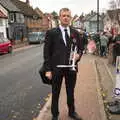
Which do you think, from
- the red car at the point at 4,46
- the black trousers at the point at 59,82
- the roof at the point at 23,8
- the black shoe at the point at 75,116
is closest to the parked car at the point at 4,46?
the red car at the point at 4,46

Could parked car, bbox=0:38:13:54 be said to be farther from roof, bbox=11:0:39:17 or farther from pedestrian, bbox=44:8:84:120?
roof, bbox=11:0:39:17

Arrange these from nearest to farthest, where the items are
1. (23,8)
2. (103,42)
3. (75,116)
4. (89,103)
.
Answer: (75,116) → (89,103) → (103,42) → (23,8)

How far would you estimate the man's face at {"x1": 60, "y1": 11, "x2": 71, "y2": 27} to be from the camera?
582cm

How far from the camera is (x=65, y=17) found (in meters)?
5.84

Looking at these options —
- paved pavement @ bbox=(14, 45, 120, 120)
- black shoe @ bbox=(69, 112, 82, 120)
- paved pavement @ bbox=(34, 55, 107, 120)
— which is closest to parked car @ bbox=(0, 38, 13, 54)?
paved pavement @ bbox=(14, 45, 120, 120)

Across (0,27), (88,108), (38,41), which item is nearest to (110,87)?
(88,108)

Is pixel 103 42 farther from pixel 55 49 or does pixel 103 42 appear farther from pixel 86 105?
pixel 55 49

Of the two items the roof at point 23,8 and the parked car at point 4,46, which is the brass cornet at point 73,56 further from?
the roof at point 23,8

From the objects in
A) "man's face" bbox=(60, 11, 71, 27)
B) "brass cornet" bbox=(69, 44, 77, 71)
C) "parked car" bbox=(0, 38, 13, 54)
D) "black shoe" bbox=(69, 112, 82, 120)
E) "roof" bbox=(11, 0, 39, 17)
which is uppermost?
"roof" bbox=(11, 0, 39, 17)

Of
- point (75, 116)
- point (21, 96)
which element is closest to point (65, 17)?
point (75, 116)

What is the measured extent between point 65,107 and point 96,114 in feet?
2.75

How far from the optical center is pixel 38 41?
53.4 meters

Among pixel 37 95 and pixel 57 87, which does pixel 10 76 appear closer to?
pixel 37 95

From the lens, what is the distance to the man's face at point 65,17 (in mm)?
5824
